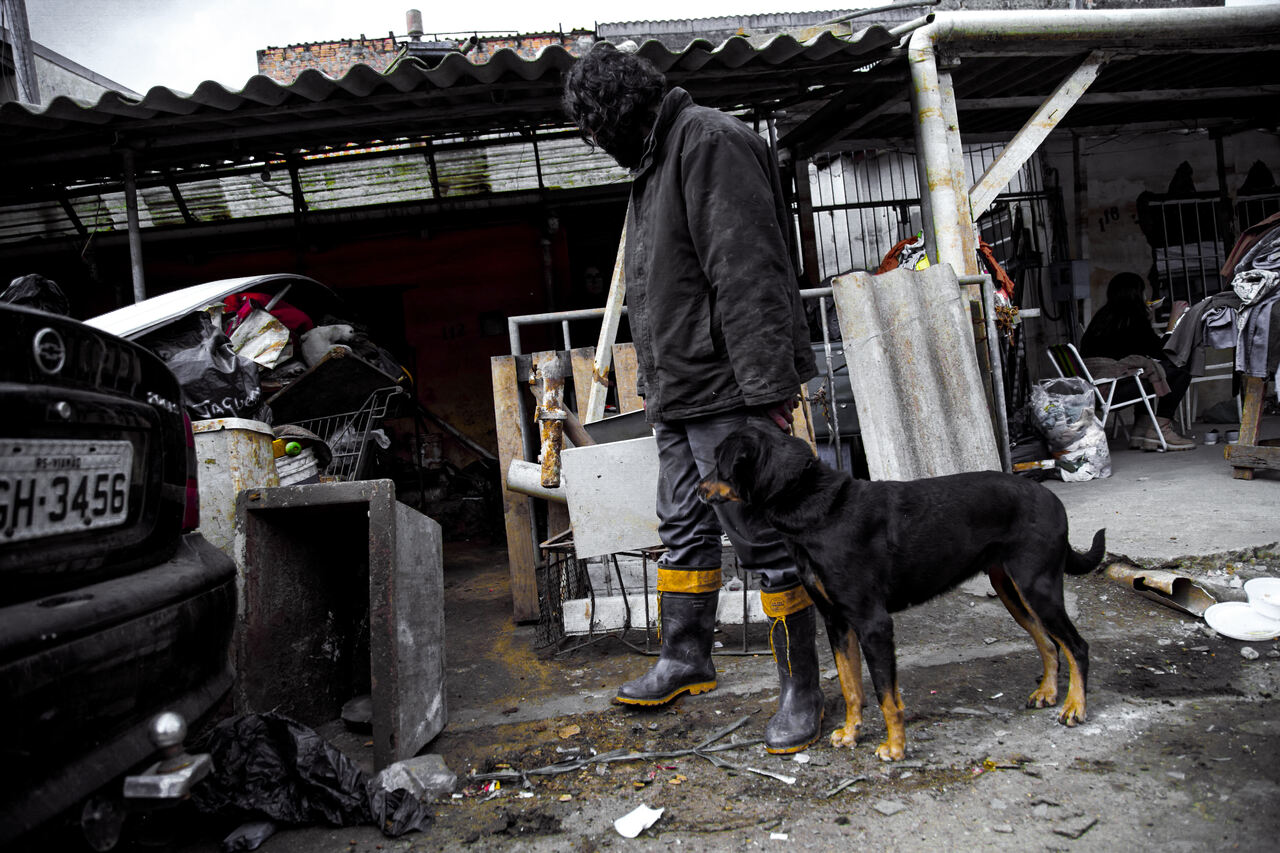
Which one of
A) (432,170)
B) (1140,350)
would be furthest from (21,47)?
(1140,350)

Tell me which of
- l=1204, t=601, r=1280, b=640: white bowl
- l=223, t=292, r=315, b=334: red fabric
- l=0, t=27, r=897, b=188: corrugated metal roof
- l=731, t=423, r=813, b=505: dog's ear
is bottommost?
l=1204, t=601, r=1280, b=640: white bowl

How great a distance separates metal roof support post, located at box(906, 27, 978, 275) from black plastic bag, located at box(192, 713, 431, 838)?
4.77m

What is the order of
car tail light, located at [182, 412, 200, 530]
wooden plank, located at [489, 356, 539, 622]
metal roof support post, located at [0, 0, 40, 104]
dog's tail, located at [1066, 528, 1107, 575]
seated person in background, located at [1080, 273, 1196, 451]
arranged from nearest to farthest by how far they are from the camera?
car tail light, located at [182, 412, 200, 530] → dog's tail, located at [1066, 528, 1107, 575] → wooden plank, located at [489, 356, 539, 622] → seated person in background, located at [1080, 273, 1196, 451] → metal roof support post, located at [0, 0, 40, 104]

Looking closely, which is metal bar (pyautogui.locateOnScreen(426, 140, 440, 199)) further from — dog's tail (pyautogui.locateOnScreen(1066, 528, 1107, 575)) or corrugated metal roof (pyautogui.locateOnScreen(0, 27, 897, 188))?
dog's tail (pyautogui.locateOnScreen(1066, 528, 1107, 575))

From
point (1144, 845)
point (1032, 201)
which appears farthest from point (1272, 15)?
point (1144, 845)

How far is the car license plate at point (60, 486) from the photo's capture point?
1387mm

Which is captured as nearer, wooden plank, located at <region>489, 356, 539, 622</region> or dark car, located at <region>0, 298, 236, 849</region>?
→ dark car, located at <region>0, 298, 236, 849</region>

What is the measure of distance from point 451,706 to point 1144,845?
88.9 inches

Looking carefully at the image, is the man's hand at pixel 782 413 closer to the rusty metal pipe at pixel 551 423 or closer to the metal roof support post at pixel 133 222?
the rusty metal pipe at pixel 551 423

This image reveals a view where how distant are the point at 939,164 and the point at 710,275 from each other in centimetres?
371

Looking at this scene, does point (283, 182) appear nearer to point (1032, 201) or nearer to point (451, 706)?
point (451, 706)

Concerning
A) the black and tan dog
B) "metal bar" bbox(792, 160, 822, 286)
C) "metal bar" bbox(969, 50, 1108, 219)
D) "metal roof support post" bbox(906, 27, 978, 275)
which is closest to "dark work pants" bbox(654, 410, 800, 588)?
the black and tan dog

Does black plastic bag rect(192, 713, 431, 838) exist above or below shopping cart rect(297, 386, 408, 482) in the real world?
below

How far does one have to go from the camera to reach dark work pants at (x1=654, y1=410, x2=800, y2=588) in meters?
2.52
